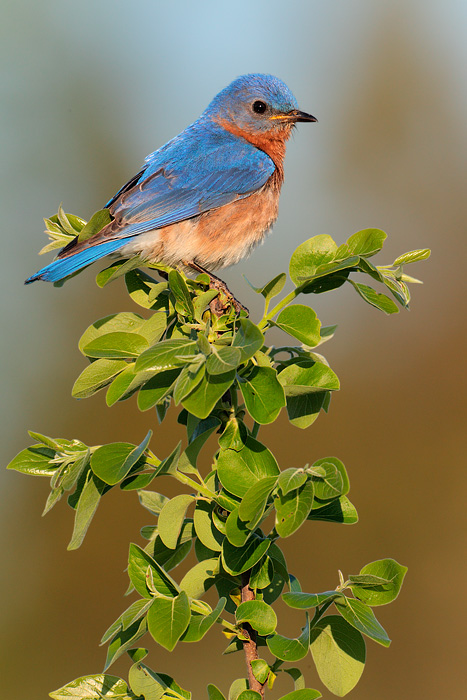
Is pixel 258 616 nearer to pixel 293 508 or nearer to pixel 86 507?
pixel 293 508

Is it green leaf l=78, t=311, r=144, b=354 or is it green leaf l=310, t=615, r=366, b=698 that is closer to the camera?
green leaf l=310, t=615, r=366, b=698

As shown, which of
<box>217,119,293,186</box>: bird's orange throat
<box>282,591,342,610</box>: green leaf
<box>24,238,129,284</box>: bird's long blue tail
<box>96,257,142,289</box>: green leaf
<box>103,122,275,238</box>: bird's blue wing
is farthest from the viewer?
<box>217,119,293,186</box>: bird's orange throat

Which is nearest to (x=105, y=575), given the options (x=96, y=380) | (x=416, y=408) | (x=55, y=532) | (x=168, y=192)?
(x=55, y=532)

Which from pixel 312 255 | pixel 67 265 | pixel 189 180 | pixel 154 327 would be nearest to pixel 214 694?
pixel 154 327

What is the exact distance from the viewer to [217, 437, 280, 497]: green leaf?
1621 mm

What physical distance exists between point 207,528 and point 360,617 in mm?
411

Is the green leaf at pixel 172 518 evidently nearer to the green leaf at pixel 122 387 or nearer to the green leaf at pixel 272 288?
the green leaf at pixel 122 387

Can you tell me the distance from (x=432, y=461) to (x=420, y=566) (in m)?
0.89

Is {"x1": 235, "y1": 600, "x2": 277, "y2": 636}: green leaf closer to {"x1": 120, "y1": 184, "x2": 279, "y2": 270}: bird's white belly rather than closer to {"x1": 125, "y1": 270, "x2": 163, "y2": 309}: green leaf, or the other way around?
{"x1": 125, "y1": 270, "x2": 163, "y2": 309}: green leaf

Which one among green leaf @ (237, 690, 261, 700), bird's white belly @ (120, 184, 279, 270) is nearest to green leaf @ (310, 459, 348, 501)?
green leaf @ (237, 690, 261, 700)

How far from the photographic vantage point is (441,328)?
6.76 meters

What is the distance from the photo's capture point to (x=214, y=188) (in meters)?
3.96

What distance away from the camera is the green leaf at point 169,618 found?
1.43m

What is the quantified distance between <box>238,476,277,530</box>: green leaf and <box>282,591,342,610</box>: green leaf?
0.66 feet
